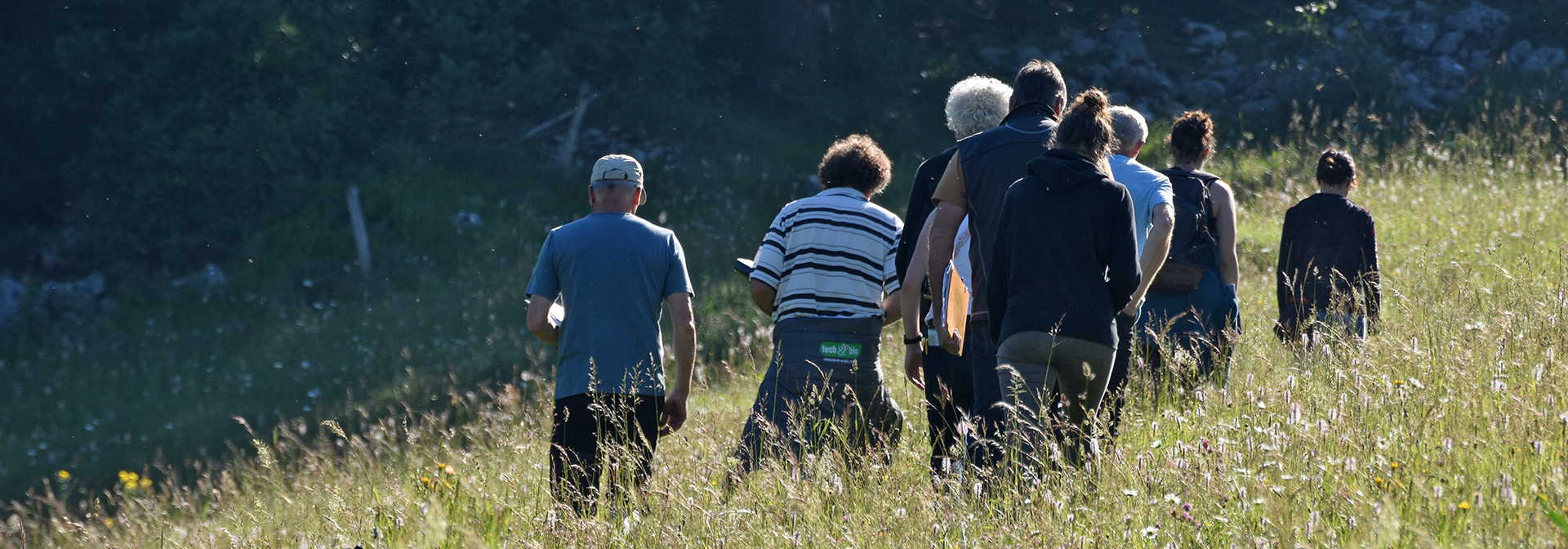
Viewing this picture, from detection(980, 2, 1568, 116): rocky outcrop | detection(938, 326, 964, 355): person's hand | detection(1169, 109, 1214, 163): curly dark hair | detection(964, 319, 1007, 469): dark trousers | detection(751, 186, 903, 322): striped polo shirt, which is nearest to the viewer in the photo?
detection(964, 319, 1007, 469): dark trousers

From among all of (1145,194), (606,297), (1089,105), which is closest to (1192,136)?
(1145,194)

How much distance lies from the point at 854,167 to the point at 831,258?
421 millimetres

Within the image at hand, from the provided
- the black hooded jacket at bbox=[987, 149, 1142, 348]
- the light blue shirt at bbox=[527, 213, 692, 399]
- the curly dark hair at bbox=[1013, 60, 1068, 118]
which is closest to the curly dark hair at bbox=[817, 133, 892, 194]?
the curly dark hair at bbox=[1013, 60, 1068, 118]

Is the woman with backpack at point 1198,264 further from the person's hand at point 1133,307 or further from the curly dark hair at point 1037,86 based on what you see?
the curly dark hair at point 1037,86

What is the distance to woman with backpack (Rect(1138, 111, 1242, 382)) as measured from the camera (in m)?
5.09

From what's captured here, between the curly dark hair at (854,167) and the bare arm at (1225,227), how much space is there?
159 cm

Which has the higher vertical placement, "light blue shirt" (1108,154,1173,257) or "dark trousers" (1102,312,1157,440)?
"light blue shirt" (1108,154,1173,257)

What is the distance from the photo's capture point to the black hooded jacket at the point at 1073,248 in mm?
3568

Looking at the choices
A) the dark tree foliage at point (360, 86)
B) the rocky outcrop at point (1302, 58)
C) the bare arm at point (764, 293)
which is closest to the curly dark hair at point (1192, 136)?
the bare arm at point (764, 293)

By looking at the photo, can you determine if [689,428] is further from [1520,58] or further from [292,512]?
[1520,58]

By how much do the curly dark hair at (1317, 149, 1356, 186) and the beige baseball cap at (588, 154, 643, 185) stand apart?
3.31 metres

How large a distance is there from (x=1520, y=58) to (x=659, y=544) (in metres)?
19.1

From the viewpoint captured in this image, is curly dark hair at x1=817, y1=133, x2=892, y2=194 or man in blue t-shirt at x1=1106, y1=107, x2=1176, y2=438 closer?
man in blue t-shirt at x1=1106, y1=107, x2=1176, y2=438

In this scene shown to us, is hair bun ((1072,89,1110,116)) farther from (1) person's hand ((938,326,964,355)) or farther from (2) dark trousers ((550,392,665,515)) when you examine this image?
(2) dark trousers ((550,392,665,515))
